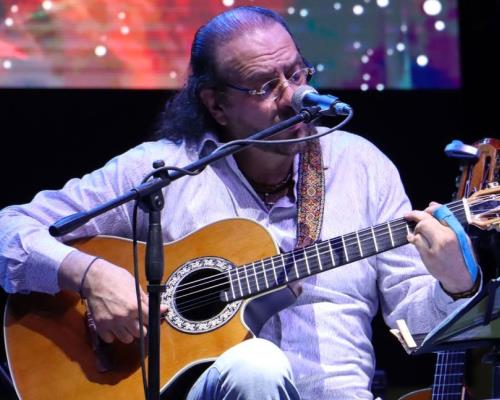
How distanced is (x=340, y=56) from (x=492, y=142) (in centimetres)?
124

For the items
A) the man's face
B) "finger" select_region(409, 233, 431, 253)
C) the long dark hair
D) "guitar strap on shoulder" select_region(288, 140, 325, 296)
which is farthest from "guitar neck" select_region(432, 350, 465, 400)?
the long dark hair

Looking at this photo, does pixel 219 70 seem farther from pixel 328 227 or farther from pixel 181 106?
pixel 328 227

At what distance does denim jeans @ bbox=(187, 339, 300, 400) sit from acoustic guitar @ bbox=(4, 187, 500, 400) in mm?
373

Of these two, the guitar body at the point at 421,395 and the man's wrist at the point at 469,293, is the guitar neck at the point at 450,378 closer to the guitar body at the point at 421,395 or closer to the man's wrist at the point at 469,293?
the guitar body at the point at 421,395

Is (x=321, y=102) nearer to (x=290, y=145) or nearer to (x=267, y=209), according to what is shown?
(x=290, y=145)

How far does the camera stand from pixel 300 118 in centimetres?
252

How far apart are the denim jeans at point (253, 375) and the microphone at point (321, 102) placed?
610mm

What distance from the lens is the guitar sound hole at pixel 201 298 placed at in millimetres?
2910

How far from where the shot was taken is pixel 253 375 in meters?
2.35

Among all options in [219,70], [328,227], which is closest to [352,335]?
[328,227]

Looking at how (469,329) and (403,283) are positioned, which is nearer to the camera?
(469,329)

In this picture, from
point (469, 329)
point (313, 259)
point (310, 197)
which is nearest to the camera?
point (469, 329)

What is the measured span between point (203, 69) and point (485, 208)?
1241 millimetres

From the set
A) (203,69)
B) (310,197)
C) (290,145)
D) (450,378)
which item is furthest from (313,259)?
(203,69)
